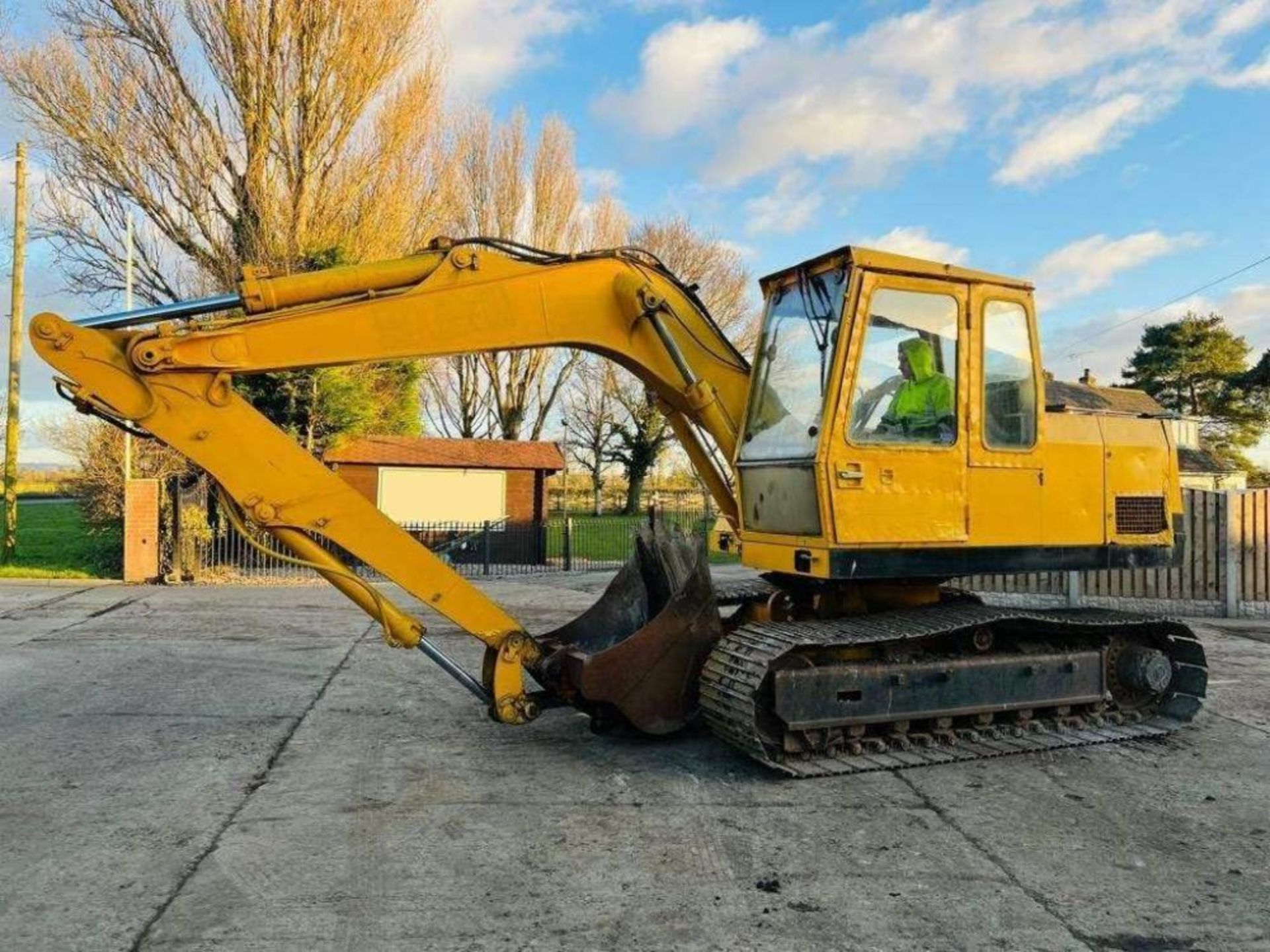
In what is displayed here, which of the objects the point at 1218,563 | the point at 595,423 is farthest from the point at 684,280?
the point at 1218,563

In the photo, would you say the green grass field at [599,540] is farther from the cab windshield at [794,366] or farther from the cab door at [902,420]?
the cab door at [902,420]

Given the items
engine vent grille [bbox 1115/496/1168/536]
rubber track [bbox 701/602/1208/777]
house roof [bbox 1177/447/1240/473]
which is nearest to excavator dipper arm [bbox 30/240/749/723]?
rubber track [bbox 701/602/1208/777]

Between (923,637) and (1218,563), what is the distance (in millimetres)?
9204

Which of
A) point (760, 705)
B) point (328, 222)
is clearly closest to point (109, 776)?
point (760, 705)

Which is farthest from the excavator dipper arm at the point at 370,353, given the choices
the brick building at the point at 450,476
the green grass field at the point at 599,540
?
the brick building at the point at 450,476

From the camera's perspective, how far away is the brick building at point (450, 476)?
21984 millimetres

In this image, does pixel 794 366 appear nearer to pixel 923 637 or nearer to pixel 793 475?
pixel 793 475

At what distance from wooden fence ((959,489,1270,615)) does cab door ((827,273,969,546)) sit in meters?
7.60

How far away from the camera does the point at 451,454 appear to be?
75.2ft

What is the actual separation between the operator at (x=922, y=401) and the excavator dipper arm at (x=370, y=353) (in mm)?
1034

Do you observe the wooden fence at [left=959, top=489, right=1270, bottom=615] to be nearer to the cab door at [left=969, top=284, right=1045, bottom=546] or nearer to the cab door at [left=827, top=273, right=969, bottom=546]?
the cab door at [left=969, top=284, right=1045, bottom=546]

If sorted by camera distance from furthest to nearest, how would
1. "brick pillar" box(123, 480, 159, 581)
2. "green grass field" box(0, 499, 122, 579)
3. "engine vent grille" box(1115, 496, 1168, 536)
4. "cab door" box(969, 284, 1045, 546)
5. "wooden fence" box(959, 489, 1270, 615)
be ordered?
"green grass field" box(0, 499, 122, 579)
"brick pillar" box(123, 480, 159, 581)
"wooden fence" box(959, 489, 1270, 615)
"engine vent grille" box(1115, 496, 1168, 536)
"cab door" box(969, 284, 1045, 546)

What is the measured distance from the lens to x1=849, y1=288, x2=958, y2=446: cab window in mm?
5090

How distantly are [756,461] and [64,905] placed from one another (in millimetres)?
3948
